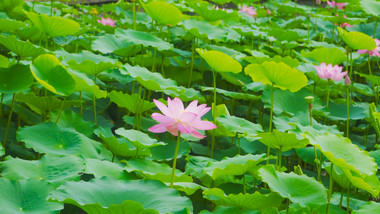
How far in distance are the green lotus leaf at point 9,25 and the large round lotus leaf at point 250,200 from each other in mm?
1111

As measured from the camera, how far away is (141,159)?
4.26 ft

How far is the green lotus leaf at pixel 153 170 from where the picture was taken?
3.75 feet

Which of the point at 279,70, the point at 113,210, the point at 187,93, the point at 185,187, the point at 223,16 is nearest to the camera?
the point at 113,210

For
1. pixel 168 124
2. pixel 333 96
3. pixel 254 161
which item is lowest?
pixel 333 96

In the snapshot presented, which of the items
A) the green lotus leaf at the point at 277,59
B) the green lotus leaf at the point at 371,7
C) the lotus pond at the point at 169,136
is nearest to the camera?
the lotus pond at the point at 169,136

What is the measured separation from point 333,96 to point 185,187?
1262 millimetres

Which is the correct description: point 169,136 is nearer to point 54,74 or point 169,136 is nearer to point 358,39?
point 54,74

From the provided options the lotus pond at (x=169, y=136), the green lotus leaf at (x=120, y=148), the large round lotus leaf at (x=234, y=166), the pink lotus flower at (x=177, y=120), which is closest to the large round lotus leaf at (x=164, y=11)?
the lotus pond at (x=169, y=136)

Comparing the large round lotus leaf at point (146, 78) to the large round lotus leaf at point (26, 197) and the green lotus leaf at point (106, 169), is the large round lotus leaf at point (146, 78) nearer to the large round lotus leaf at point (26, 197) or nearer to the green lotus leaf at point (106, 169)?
the green lotus leaf at point (106, 169)

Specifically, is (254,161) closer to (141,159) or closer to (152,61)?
(141,159)

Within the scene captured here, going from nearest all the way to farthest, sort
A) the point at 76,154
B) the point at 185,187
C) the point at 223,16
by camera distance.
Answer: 1. the point at 185,187
2. the point at 76,154
3. the point at 223,16

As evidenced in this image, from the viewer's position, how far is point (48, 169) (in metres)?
1.12

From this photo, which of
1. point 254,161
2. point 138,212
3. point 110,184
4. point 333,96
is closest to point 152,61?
point 333,96

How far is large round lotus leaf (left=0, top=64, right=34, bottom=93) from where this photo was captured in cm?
138
